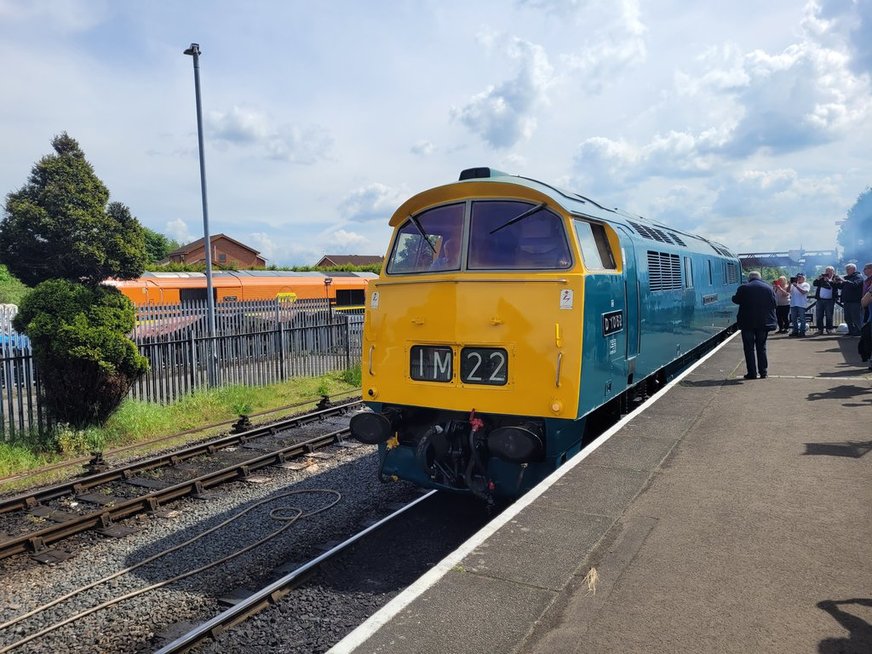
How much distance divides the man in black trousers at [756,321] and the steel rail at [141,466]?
6834 millimetres

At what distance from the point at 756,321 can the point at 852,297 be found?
703 centimetres

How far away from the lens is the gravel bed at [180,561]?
15.3ft

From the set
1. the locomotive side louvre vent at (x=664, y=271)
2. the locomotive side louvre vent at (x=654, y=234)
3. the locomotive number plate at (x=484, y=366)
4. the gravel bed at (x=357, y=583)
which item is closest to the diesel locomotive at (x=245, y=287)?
the locomotive side louvre vent at (x=654, y=234)

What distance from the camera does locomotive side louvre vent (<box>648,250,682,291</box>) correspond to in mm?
7875

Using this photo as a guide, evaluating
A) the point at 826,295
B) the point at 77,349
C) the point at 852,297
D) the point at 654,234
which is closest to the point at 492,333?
the point at 654,234

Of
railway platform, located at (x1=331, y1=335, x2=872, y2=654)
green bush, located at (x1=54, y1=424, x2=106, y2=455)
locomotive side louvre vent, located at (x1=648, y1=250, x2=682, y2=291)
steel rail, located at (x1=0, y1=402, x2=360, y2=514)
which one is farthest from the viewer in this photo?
→ green bush, located at (x1=54, y1=424, x2=106, y2=455)

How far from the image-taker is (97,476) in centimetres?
782

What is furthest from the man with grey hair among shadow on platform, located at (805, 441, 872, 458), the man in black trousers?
shadow on platform, located at (805, 441, 872, 458)

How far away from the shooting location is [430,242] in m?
6.24

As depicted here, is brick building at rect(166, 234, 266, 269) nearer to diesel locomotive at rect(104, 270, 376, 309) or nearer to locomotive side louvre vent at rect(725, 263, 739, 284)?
diesel locomotive at rect(104, 270, 376, 309)

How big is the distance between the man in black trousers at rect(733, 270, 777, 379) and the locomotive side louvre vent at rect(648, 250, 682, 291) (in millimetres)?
1284

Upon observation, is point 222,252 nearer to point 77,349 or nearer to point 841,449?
point 77,349

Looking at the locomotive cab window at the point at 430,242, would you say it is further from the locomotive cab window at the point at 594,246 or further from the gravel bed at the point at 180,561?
the gravel bed at the point at 180,561

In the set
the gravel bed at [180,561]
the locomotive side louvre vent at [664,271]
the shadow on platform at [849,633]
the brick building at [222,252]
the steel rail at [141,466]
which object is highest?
the brick building at [222,252]
